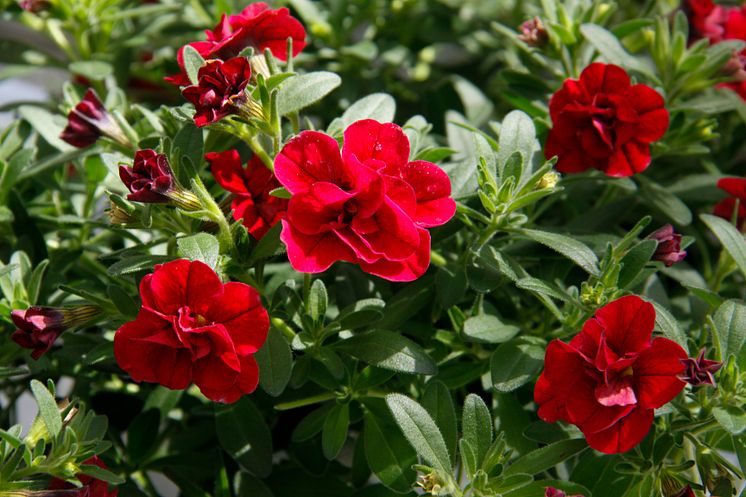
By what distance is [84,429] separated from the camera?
2.99ft

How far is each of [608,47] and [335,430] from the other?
68 centimetres

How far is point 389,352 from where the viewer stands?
947 mm

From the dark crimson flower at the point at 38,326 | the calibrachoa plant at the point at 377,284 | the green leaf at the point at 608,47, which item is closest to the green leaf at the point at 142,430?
the calibrachoa plant at the point at 377,284

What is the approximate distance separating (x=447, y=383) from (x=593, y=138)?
36 centimetres

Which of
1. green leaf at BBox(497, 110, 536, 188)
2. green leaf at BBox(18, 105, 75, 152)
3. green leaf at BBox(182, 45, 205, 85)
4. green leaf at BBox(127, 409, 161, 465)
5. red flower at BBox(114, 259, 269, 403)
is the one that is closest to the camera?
red flower at BBox(114, 259, 269, 403)

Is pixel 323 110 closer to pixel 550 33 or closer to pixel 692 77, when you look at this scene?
pixel 550 33

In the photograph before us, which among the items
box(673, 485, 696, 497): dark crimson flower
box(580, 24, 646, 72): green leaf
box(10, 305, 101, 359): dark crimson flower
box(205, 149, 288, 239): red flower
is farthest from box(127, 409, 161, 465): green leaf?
box(580, 24, 646, 72): green leaf

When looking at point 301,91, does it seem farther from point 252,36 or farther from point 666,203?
point 666,203

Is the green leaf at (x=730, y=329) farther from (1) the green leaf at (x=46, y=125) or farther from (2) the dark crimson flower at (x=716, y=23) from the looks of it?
(1) the green leaf at (x=46, y=125)

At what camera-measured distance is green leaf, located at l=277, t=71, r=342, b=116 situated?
3.17ft

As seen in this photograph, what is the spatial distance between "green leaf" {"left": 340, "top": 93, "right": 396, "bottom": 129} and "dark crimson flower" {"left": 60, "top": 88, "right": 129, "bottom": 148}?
31cm

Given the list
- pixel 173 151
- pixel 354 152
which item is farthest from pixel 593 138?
pixel 173 151

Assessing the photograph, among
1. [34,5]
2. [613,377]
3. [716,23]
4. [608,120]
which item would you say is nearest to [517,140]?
[608,120]

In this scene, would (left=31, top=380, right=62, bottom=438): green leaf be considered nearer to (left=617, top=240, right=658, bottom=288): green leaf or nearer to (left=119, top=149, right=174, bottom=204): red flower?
(left=119, top=149, right=174, bottom=204): red flower
